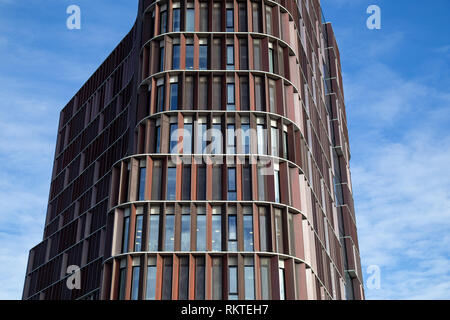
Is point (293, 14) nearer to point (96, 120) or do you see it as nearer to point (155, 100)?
point (155, 100)

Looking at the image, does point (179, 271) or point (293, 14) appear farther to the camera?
point (293, 14)

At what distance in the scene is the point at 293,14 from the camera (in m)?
53.3

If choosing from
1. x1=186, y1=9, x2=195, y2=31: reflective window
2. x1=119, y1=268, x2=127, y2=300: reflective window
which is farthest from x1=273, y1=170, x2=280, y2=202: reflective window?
x1=186, y1=9, x2=195, y2=31: reflective window

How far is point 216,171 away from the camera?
42312 mm

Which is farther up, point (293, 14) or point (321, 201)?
point (293, 14)

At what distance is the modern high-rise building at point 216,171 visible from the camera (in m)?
39.5

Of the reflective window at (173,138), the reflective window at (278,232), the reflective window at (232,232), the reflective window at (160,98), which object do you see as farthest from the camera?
the reflective window at (160,98)

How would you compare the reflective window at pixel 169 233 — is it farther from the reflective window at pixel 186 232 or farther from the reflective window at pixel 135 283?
the reflective window at pixel 135 283

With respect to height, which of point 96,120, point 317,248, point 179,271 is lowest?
point 179,271

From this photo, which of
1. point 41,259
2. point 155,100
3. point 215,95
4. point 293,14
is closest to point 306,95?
point 293,14

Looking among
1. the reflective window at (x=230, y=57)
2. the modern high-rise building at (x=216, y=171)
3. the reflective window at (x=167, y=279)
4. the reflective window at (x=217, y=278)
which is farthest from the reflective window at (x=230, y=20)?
the reflective window at (x=167, y=279)

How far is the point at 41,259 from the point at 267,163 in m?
36.7

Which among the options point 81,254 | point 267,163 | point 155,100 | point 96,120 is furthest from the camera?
point 96,120
